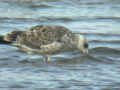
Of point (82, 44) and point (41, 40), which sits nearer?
point (41, 40)

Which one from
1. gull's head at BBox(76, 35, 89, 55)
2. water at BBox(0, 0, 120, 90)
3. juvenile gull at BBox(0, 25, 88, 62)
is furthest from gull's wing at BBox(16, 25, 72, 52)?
gull's head at BBox(76, 35, 89, 55)

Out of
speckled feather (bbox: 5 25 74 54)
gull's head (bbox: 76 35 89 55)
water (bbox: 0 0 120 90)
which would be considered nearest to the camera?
water (bbox: 0 0 120 90)

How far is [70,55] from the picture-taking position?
820cm

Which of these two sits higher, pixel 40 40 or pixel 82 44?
pixel 40 40

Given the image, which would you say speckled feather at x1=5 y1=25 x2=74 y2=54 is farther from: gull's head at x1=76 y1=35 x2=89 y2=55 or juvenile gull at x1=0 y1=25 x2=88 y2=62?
gull's head at x1=76 y1=35 x2=89 y2=55

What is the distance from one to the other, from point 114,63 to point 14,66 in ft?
6.05

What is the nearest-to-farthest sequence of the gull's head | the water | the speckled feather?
the water, the speckled feather, the gull's head

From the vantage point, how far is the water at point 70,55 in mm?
6086

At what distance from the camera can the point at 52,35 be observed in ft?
25.3

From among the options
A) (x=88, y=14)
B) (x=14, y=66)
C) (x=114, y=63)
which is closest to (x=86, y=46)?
(x=114, y=63)

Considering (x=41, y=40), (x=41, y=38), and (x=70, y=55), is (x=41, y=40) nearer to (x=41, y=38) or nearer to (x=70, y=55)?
(x=41, y=38)

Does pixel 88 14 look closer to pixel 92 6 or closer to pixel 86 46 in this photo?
pixel 92 6

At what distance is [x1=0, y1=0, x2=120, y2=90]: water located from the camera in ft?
20.0

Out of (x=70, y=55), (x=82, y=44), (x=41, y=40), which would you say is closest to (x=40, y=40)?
(x=41, y=40)
